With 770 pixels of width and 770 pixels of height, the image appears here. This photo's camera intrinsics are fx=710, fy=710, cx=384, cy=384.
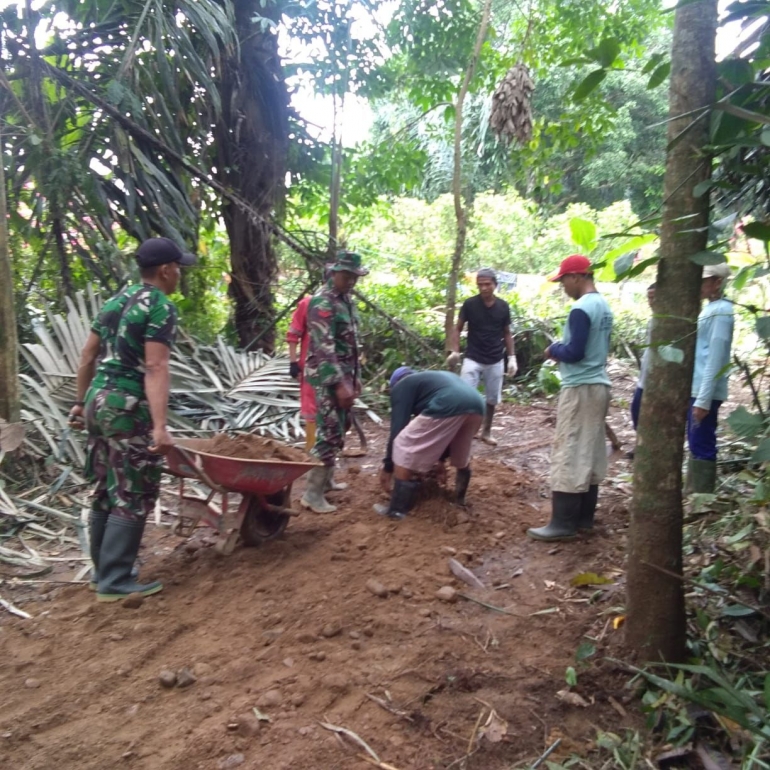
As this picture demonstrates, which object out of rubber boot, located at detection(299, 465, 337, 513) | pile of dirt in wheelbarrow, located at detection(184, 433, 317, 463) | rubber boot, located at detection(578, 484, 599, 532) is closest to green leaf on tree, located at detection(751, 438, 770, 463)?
rubber boot, located at detection(578, 484, 599, 532)

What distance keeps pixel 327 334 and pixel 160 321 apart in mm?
1497

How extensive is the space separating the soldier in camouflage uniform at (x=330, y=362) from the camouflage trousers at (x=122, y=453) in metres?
1.42

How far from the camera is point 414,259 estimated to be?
1270 cm

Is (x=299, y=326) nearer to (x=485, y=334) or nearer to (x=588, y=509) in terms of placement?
(x=485, y=334)

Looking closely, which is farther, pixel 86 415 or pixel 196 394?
pixel 196 394

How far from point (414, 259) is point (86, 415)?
946 cm

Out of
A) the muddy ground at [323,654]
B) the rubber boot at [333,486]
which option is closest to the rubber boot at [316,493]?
the muddy ground at [323,654]

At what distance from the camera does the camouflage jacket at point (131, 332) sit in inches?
144

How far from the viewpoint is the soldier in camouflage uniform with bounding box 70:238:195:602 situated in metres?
3.68

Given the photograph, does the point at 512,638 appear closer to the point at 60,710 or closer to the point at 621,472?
the point at 60,710

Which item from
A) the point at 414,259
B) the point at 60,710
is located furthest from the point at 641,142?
the point at 60,710

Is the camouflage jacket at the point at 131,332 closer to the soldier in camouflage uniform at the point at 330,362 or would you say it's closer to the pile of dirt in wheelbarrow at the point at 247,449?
the pile of dirt in wheelbarrow at the point at 247,449

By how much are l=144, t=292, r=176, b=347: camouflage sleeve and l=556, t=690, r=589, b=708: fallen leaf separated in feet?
8.25

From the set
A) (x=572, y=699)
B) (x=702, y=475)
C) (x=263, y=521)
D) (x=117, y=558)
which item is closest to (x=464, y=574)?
(x=572, y=699)
